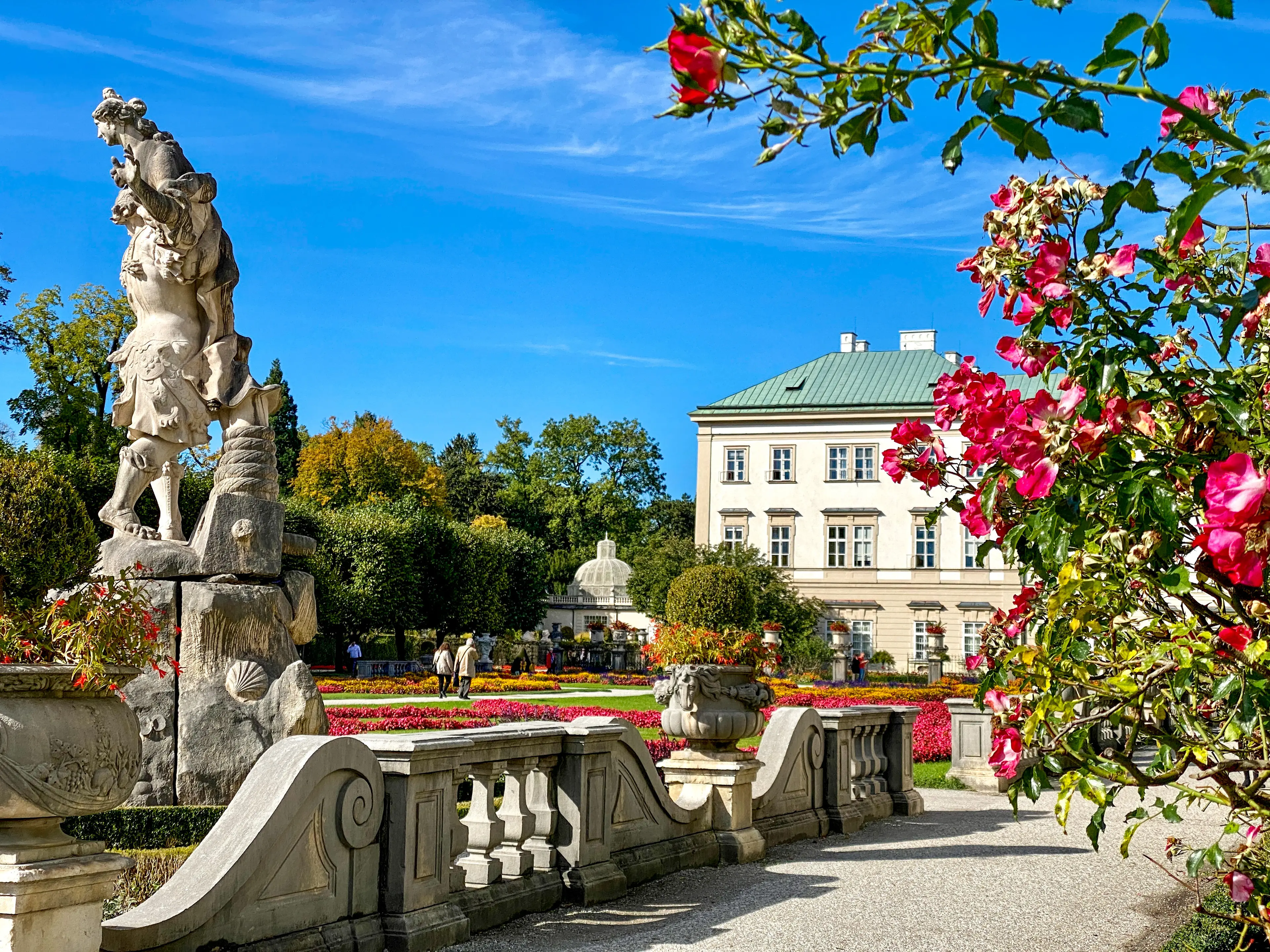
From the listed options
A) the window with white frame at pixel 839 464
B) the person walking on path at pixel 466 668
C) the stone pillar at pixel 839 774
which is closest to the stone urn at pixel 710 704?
the stone pillar at pixel 839 774

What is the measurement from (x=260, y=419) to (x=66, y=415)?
3026 centimetres

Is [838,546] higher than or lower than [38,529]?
higher

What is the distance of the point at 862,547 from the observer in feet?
Result: 168

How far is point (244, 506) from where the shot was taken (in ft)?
28.5

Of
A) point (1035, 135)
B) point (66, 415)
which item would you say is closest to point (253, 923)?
point (1035, 135)

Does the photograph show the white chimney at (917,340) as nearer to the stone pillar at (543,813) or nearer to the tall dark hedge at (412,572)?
the tall dark hedge at (412,572)

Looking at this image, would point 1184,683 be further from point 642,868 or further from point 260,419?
point 260,419

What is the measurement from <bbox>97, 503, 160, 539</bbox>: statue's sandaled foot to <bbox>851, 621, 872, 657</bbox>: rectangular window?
4303 cm

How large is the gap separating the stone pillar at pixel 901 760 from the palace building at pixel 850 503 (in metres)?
37.4

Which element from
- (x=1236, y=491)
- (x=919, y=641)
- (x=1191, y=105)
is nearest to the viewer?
Result: (x=1236, y=491)

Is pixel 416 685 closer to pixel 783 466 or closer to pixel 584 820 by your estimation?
pixel 584 820

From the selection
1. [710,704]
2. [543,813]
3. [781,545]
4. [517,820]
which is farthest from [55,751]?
[781,545]

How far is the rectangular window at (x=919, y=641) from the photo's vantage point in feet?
161

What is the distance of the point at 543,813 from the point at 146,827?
2.38 m
